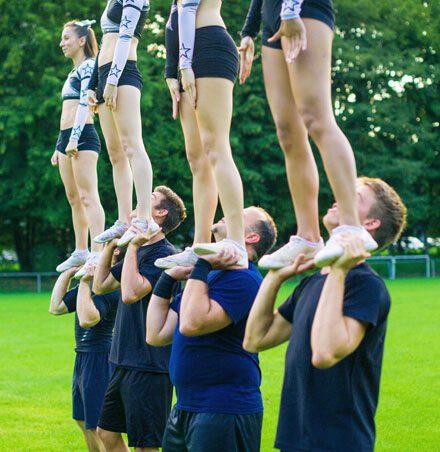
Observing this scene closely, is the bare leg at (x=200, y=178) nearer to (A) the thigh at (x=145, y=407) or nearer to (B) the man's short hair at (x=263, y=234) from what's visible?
(B) the man's short hair at (x=263, y=234)

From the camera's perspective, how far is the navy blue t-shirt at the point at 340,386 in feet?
15.2

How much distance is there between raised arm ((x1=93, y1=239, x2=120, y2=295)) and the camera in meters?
7.74

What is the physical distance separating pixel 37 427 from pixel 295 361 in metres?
8.04

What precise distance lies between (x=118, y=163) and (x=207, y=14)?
2.47 m

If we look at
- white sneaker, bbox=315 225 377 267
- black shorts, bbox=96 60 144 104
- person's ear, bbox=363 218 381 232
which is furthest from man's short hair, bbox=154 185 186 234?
white sneaker, bbox=315 225 377 267

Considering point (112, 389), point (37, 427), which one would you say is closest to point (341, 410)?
point (112, 389)

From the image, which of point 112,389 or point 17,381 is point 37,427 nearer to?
point 17,381

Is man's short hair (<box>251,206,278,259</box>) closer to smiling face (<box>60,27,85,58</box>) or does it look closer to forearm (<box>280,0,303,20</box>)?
forearm (<box>280,0,303,20</box>)

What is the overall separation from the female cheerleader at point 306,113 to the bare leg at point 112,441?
3186 mm

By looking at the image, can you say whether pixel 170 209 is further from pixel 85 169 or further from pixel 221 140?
pixel 85 169

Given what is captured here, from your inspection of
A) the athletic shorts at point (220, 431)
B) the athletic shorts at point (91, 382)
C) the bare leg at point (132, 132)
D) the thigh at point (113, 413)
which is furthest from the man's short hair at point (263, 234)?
the athletic shorts at point (91, 382)

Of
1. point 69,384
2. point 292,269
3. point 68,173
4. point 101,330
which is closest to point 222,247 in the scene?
point 292,269

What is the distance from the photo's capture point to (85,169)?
8.93 meters

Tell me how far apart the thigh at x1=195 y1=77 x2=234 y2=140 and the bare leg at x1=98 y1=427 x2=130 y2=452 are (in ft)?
9.80
